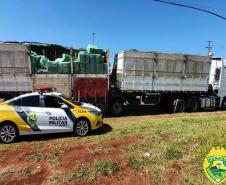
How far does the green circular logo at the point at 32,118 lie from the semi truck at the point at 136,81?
4565 millimetres

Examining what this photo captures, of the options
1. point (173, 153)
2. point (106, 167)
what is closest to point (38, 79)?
point (106, 167)

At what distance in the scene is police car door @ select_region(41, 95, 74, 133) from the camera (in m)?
9.52

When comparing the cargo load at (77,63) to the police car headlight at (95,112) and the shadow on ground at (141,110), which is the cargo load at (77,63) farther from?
the police car headlight at (95,112)

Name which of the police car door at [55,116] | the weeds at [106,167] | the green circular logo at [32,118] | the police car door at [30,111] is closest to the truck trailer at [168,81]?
the police car door at [55,116]

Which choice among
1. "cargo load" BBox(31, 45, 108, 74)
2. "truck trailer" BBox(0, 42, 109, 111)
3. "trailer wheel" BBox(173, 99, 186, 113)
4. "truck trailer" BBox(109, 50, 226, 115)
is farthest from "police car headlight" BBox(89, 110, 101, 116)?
"trailer wheel" BBox(173, 99, 186, 113)

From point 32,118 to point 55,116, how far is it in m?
0.80

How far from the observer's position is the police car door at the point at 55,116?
9516 millimetres

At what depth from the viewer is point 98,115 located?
34.3ft

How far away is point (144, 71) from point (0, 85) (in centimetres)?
790

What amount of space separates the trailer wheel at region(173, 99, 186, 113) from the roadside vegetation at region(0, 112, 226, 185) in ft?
23.7

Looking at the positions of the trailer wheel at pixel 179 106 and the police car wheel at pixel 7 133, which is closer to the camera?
the police car wheel at pixel 7 133

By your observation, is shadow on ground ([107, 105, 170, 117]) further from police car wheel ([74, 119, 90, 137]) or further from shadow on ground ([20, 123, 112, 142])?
police car wheel ([74, 119, 90, 137])

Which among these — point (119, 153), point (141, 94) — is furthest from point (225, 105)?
point (119, 153)

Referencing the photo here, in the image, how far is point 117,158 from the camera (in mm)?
7035
